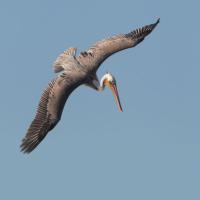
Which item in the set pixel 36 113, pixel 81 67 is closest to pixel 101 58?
pixel 81 67

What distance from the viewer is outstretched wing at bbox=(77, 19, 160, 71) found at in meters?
37.3

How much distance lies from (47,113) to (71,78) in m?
1.67

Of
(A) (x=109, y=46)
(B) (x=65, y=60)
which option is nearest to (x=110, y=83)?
(A) (x=109, y=46)

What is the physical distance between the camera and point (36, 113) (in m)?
35.3

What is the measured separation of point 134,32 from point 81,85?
314 centimetres

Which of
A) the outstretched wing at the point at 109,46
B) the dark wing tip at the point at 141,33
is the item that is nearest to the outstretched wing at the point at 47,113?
the outstretched wing at the point at 109,46

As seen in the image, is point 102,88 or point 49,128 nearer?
point 49,128

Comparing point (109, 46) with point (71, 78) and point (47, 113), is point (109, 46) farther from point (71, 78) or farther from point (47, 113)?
point (47, 113)

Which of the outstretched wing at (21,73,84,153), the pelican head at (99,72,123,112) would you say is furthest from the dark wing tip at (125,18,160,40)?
the outstretched wing at (21,73,84,153)

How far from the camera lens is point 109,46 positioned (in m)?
38.0

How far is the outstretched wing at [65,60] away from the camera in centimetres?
3719

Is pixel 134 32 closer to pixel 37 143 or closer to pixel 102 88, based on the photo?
pixel 102 88

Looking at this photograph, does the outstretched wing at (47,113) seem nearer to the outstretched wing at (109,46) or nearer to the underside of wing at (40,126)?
the underside of wing at (40,126)

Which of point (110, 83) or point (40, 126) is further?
point (110, 83)
